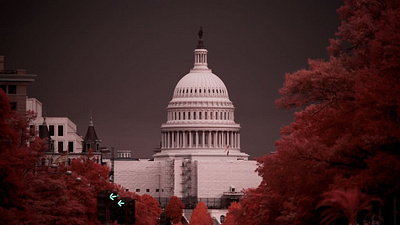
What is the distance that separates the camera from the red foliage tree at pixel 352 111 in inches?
2036

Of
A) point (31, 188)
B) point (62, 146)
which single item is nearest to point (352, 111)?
point (31, 188)

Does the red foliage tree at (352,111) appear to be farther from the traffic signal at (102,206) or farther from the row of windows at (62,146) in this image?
the row of windows at (62,146)

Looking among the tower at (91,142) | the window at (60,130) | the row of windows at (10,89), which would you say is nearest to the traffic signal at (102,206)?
the row of windows at (10,89)

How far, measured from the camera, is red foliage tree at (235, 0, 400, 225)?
51719 mm

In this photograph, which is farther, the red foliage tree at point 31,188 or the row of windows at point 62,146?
the row of windows at point 62,146

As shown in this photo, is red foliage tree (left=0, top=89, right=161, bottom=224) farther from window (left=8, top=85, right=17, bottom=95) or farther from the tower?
the tower

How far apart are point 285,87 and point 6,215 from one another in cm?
1407

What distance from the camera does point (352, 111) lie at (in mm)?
56750

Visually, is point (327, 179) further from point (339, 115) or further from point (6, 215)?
point (6, 215)

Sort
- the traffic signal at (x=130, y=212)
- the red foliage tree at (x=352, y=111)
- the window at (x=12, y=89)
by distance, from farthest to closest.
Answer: the window at (x=12, y=89) < the red foliage tree at (x=352, y=111) < the traffic signal at (x=130, y=212)

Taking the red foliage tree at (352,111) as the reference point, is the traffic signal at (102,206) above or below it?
below

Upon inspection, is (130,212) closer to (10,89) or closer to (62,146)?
(10,89)

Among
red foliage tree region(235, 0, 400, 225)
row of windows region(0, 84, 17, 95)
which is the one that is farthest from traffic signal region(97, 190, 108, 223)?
row of windows region(0, 84, 17, 95)

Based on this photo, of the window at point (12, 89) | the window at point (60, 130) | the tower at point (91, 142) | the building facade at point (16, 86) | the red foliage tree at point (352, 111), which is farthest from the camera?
the window at point (60, 130)
